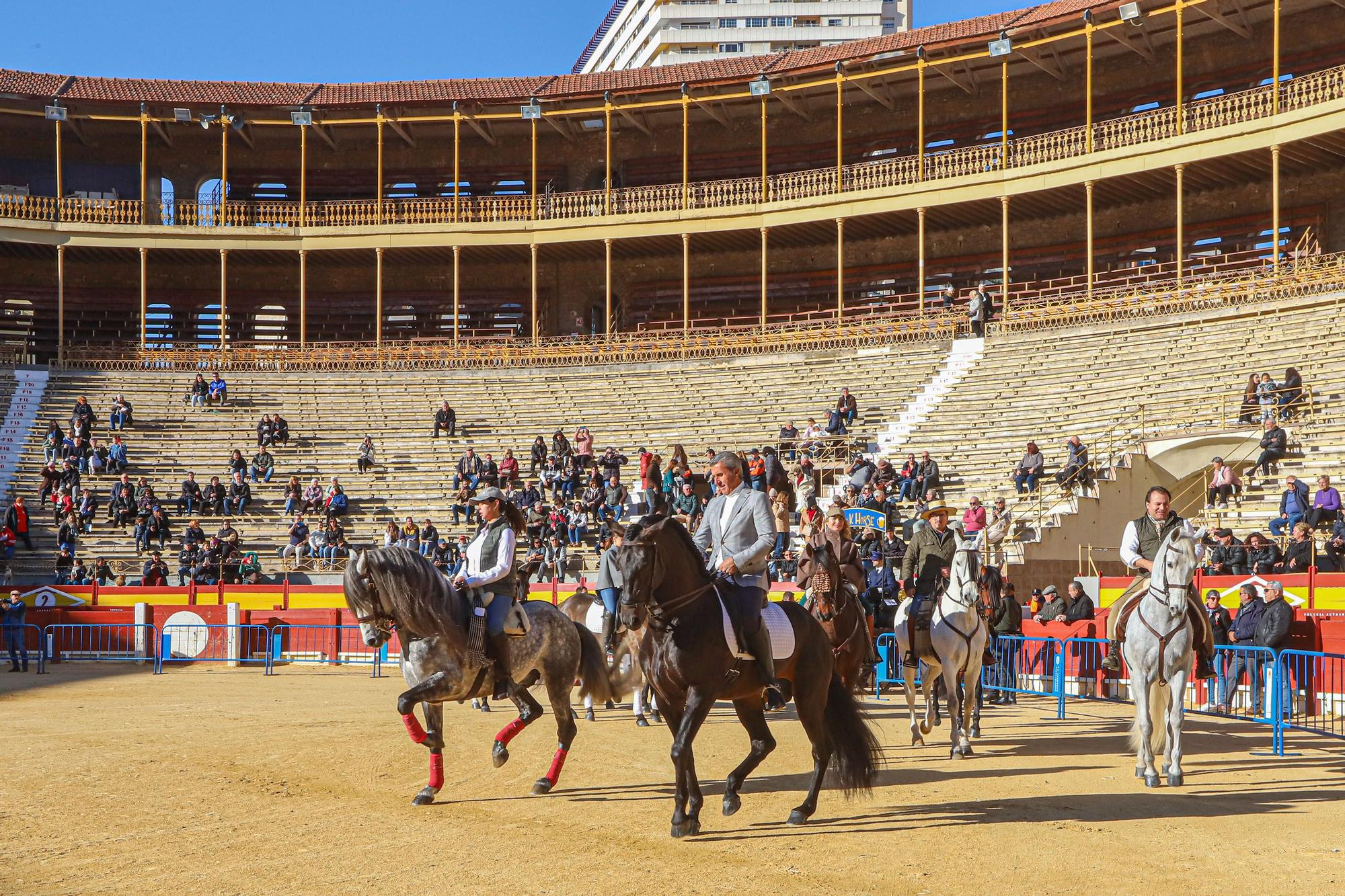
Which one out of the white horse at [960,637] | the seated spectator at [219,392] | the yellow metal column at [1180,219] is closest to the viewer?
the white horse at [960,637]

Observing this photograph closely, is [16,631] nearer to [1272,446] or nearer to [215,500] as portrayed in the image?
[215,500]

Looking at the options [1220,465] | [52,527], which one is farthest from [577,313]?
[1220,465]

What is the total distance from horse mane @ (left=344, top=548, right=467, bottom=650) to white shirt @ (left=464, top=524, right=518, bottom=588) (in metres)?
0.40

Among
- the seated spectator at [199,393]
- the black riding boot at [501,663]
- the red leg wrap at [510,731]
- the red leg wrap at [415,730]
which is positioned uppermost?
the seated spectator at [199,393]

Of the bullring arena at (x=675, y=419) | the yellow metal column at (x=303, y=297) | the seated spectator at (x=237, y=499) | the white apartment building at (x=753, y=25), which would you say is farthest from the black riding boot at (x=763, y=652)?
the white apartment building at (x=753, y=25)

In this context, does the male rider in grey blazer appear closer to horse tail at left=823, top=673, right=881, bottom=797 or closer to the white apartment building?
horse tail at left=823, top=673, right=881, bottom=797

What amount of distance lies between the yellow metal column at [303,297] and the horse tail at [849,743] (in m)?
34.6

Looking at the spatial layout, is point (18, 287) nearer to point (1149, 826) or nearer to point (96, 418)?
point (96, 418)

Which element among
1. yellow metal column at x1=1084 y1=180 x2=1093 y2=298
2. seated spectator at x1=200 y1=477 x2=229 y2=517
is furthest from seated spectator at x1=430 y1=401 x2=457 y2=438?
yellow metal column at x1=1084 y1=180 x2=1093 y2=298

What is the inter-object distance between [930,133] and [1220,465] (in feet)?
75.0

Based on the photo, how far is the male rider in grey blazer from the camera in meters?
9.48

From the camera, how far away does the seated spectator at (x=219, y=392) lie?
126ft

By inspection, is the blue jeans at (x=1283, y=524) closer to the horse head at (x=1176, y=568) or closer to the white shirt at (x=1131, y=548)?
the white shirt at (x=1131, y=548)

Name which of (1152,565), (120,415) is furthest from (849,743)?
(120,415)
